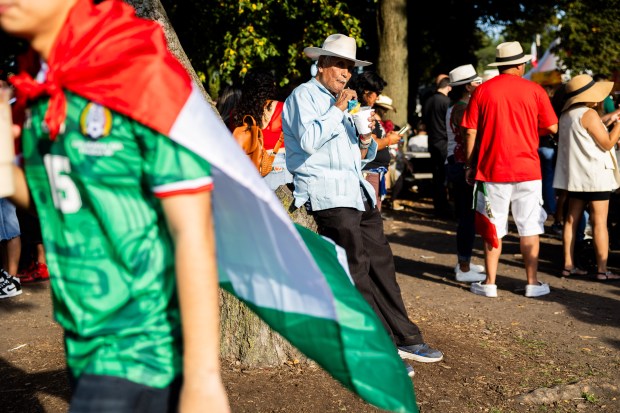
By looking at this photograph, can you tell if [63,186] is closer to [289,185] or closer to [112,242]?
[112,242]

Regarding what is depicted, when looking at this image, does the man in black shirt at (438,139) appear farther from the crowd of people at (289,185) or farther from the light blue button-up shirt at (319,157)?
the light blue button-up shirt at (319,157)

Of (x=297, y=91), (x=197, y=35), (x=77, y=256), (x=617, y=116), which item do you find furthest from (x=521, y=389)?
(x=197, y=35)

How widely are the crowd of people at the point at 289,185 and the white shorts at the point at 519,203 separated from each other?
0.01m

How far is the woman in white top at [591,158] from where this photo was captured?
316 inches

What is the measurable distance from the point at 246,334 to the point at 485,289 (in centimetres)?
321

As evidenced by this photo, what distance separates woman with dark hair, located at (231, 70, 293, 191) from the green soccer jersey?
476 centimetres

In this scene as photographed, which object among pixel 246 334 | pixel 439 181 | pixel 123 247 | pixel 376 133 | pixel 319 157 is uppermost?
pixel 376 133

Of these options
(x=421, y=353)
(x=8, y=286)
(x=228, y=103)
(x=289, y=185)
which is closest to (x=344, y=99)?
(x=289, y=185)

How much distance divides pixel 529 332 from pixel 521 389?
4.58 ft

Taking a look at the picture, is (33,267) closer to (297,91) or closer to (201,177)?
(297,91)

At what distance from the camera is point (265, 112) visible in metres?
7.06

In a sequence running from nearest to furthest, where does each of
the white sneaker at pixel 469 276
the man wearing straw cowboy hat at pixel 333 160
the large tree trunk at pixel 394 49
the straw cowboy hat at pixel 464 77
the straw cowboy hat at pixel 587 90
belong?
1. the man wearing straw cowboy hat at pixel 333 160
2. the straw cowboy hat at pixel 587 90
3. the white sneaker at pixel 469 276
4. the straw cowboy hat at pixel 464 77
5. the large tree trunk at pixel 394 49

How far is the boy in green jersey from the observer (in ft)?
6.11

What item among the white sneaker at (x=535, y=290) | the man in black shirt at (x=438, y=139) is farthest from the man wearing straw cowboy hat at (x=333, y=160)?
the man in black shirt at (x=438, y=139)
